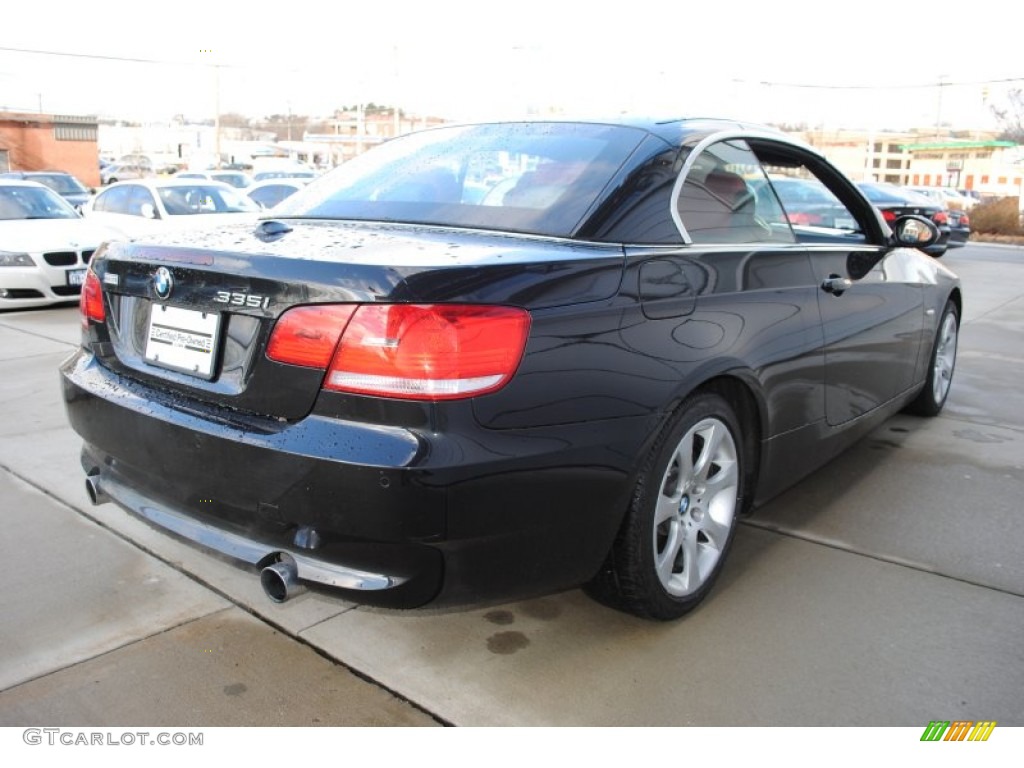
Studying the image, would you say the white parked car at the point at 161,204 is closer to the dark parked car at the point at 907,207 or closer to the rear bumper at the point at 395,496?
the rear bumper at the point at 395,496

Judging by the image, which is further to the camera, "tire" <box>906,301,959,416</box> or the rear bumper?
"tire" <box>906,301,959,416</box>

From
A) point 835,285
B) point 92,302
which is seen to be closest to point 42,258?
point 92,302

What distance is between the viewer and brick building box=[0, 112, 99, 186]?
42500 mm

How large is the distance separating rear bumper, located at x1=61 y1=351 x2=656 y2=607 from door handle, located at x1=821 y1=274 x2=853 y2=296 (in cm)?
144

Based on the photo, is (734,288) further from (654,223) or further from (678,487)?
(678,487)

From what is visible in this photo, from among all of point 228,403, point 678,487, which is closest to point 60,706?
point 228,403

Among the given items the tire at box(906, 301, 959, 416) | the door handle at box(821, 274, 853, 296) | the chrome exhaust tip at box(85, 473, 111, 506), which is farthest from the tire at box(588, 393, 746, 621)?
the tire at box(906, 301, 959, 416)

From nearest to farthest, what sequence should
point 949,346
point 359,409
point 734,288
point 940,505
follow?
point 359,409, point 734,288, point 940,505, point 949,346

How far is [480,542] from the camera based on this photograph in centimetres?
219

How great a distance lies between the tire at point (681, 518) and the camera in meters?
2.59

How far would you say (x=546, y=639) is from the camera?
2.79m

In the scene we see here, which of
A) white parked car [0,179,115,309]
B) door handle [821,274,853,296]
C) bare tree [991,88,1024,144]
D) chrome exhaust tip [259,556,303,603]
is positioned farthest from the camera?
bare tree [991,88,1024,144]

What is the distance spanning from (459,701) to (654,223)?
4.98 ft

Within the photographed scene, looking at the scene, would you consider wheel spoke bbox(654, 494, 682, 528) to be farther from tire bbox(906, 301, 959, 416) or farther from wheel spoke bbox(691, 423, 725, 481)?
tire bbox(906, 301, 959, 416)
